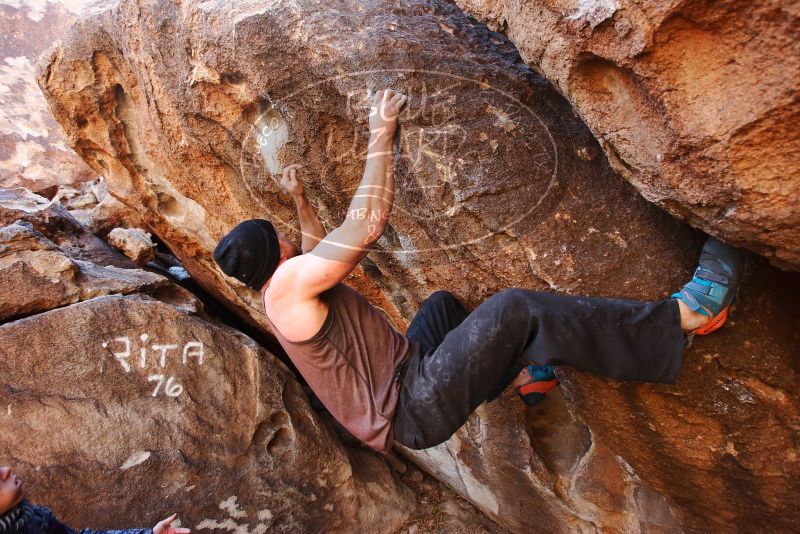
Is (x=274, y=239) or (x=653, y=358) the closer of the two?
(x=653, y=358)

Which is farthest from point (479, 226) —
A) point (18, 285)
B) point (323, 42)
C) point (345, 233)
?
point (18, 285)

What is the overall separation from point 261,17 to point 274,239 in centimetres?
97

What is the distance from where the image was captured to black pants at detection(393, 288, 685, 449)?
1995 millimetres

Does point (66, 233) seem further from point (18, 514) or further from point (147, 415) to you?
point (18, 514)

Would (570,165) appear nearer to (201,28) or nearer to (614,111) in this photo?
(614,111)

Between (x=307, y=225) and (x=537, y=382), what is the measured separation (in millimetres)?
1386

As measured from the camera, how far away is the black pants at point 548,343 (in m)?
2.00

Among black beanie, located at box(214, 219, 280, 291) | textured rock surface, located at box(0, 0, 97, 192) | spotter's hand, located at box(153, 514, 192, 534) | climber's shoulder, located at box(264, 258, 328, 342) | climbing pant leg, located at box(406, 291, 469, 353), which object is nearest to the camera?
climber's shoulder, located at box(264, 258, 328, 342)

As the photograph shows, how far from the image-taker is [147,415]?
9.66ft

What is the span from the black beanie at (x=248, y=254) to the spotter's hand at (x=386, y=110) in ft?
2.07

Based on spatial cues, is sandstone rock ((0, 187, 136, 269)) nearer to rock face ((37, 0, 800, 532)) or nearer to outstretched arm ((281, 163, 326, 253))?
rock face ((37, 0, 800, 532))

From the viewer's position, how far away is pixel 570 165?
2332 millimetres

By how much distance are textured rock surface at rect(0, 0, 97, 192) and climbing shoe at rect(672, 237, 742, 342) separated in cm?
796

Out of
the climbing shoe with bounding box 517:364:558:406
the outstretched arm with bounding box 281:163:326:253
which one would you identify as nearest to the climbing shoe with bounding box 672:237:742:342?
the climbing shoe with bounding box 517:364:558:406
